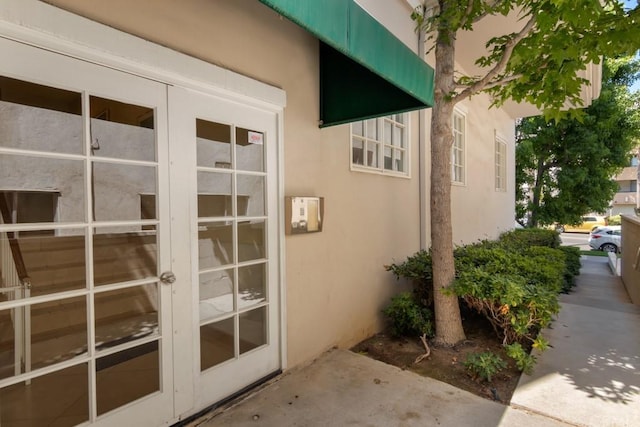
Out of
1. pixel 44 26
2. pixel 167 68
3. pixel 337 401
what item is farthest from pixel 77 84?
pixel 337 401

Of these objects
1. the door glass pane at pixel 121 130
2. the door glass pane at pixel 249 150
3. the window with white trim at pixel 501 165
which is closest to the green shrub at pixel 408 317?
the door glass pane at pixel 249 150

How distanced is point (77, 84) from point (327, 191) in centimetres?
226

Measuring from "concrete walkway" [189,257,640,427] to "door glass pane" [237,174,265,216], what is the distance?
4.77ft

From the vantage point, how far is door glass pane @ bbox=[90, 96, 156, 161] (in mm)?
1967

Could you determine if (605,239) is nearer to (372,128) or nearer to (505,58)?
(372,128)

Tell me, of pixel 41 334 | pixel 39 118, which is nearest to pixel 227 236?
pixel 41 334

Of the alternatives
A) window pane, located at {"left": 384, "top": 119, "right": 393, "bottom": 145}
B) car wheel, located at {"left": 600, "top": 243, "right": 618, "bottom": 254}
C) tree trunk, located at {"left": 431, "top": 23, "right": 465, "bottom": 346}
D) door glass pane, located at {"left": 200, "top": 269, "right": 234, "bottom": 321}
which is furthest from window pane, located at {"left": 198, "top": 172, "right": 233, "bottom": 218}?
car wheel, located at {"left": 600, "top": 243, "right": 618, "bottom": 254}

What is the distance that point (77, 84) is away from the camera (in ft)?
6.06

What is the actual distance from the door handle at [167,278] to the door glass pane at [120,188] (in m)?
0.40

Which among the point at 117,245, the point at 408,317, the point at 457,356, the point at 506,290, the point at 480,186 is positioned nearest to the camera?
the point at 117,245

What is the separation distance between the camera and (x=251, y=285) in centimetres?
283

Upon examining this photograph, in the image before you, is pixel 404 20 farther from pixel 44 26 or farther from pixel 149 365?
pixel 149 365

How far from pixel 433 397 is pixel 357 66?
2986 mm

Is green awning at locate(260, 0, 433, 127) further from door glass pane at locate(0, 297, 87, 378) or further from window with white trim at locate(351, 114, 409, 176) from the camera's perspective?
door glass pane at locate(0, 297, 87, 378)
